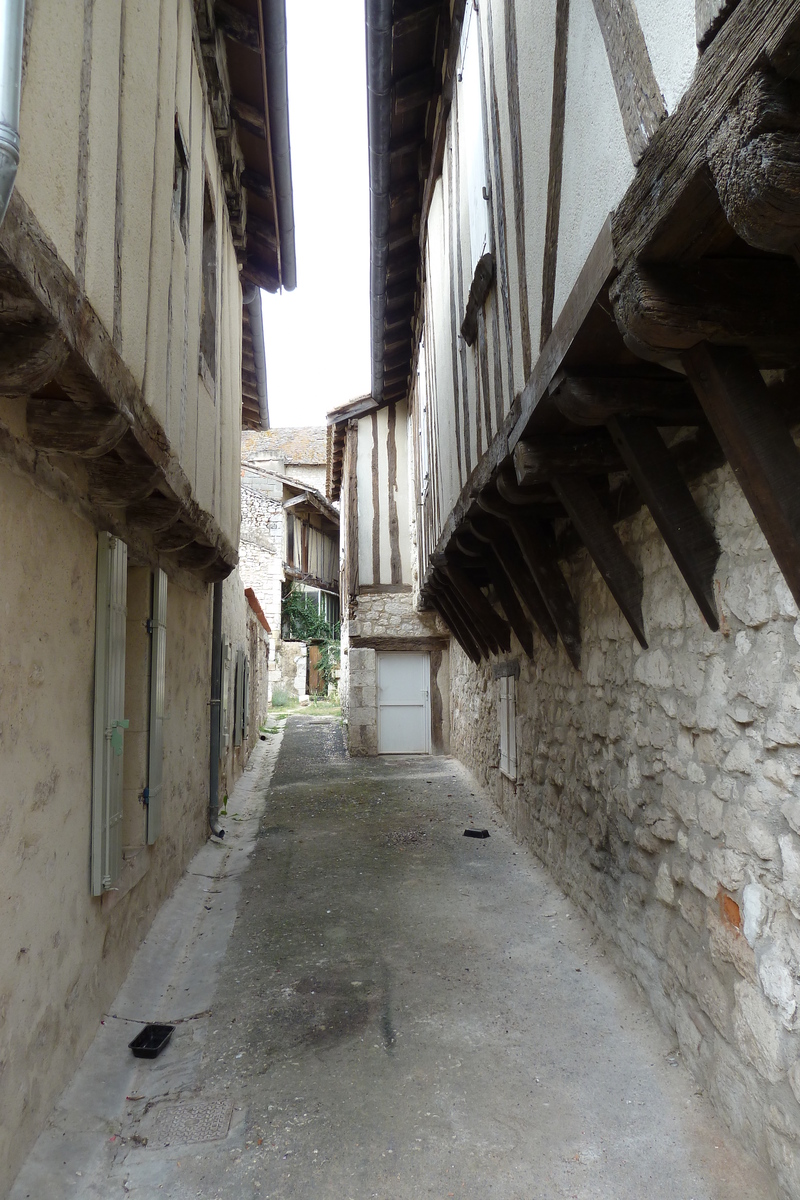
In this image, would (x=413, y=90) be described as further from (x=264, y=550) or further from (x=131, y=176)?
(x=264, y=550)

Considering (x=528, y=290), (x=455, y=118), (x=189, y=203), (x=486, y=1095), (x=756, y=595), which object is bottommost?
(x=486, y=1095)

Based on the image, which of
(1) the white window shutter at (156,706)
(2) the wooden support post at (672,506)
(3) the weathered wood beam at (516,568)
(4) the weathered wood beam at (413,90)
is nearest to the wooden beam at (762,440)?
(2) the wooden support post at (672,506)

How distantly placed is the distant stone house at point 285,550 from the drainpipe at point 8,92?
64.0 feet

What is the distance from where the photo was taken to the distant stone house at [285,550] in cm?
2127

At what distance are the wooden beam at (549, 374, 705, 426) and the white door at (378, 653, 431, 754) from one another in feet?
30.1

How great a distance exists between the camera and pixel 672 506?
103 inches

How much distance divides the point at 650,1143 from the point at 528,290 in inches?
132

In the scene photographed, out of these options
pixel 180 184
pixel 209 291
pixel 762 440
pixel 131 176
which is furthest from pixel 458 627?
pixel 762 440

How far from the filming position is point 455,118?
5.62 metres

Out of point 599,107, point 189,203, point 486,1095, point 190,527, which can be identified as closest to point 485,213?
point 189,203

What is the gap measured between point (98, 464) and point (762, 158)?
260 centimetres

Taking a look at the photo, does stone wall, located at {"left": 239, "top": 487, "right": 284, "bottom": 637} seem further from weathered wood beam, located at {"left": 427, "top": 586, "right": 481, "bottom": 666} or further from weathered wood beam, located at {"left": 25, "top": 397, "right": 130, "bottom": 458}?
weathered wood beam, located at {"left": 25, "top": 397, "right": 130, "bottom": 458}

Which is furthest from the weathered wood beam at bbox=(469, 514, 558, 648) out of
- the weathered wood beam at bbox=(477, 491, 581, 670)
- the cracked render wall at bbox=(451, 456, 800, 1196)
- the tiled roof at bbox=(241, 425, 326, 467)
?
the tiled roof at bbox=(241, 425, 326, 467)

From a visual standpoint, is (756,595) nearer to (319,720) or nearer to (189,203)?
(189,203)
